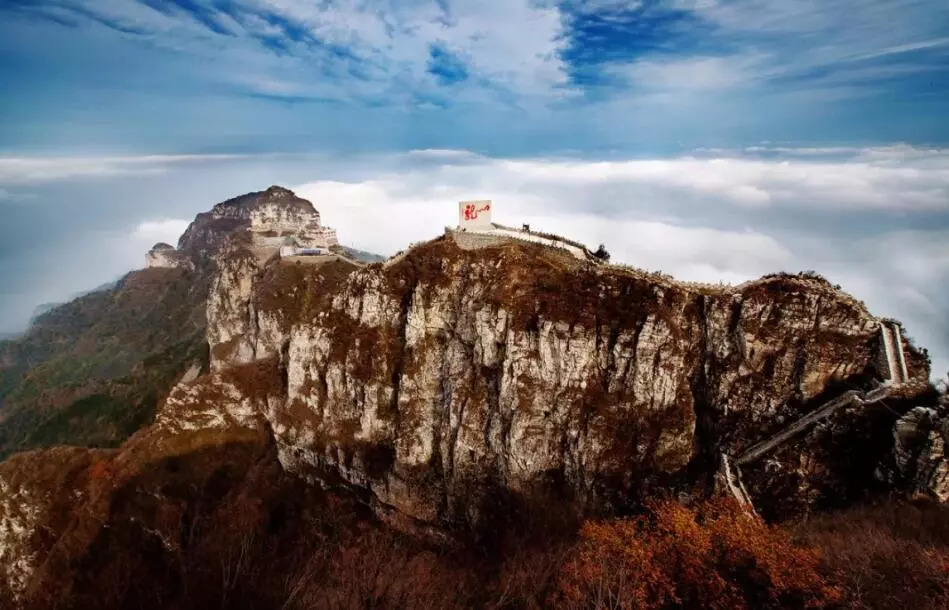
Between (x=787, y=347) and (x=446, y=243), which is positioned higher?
(x=446, y=243)

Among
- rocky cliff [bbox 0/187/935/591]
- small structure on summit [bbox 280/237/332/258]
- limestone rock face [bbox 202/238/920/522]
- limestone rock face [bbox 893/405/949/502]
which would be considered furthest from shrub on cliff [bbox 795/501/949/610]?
small structure on summit [bbox 280/237/332/258]

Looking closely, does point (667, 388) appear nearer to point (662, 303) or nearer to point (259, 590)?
point (662, 303)

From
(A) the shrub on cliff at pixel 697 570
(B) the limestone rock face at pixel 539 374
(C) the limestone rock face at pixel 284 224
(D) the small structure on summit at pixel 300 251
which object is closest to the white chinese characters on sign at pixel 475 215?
(B) the limestone rock face at pixel 539 374

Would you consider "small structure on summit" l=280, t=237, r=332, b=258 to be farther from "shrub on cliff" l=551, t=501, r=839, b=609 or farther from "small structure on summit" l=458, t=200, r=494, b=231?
"shrub on cliff" l=551, t=501, r=839, b=609

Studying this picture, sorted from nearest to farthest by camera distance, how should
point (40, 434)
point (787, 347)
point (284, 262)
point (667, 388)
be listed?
1. point (787, 347)
2. point (667, 388)
3. point (284, 262)
4. point (40, 434)

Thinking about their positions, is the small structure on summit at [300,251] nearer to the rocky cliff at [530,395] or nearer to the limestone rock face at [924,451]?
the rocky cliff at [530,395]

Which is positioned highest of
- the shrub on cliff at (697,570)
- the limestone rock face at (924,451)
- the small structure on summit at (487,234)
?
the small structure on summit at (487,234)

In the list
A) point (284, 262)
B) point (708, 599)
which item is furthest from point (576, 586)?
point (284, 262)
